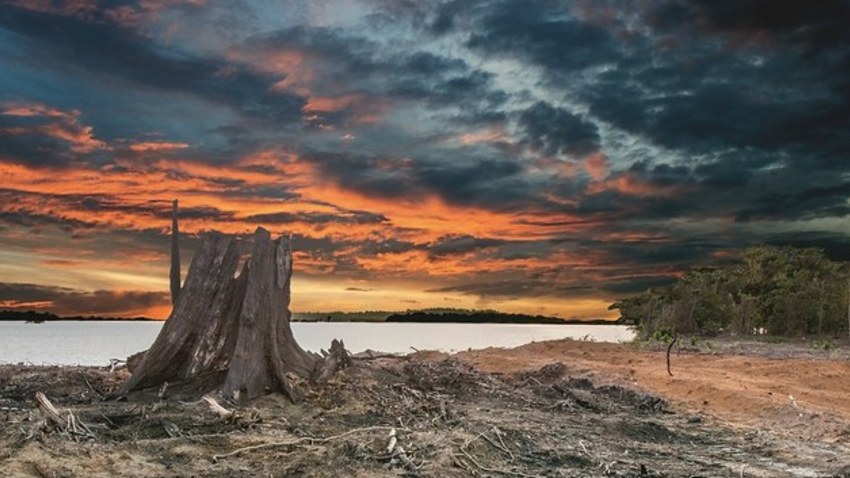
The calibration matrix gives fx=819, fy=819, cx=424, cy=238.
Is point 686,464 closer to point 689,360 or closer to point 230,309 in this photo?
point 230,309

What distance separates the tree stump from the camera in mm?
13164

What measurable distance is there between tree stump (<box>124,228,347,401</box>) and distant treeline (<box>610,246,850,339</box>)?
104ft

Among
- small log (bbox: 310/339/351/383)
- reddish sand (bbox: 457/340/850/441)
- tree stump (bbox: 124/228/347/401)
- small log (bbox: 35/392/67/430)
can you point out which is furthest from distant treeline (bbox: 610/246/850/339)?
small log (bbox: 35/392/67/430)

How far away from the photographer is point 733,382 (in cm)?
1902

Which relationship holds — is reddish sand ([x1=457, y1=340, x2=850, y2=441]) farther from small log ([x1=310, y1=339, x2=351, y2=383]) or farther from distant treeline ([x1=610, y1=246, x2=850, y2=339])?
distant treeline ([x1=610, y1=246, x2=850, y2=339])

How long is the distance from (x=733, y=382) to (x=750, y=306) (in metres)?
33.3

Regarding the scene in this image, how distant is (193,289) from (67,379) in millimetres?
3063

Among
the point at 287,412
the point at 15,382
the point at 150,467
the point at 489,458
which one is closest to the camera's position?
the point at 150,467

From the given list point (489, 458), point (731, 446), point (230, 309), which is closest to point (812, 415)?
point (731, 446)

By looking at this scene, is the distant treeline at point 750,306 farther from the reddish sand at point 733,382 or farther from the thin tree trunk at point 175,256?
the thin tree trunk at point 175,256

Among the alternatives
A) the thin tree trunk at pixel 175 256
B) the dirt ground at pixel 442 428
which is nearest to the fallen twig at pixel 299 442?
the dirt ground at pixel 442 428

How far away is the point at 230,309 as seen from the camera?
559 inches

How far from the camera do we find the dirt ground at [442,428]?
9406mm

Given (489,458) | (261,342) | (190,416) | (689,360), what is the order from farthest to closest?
(689,360) < (261,342) < (190,416) < (489,458)
